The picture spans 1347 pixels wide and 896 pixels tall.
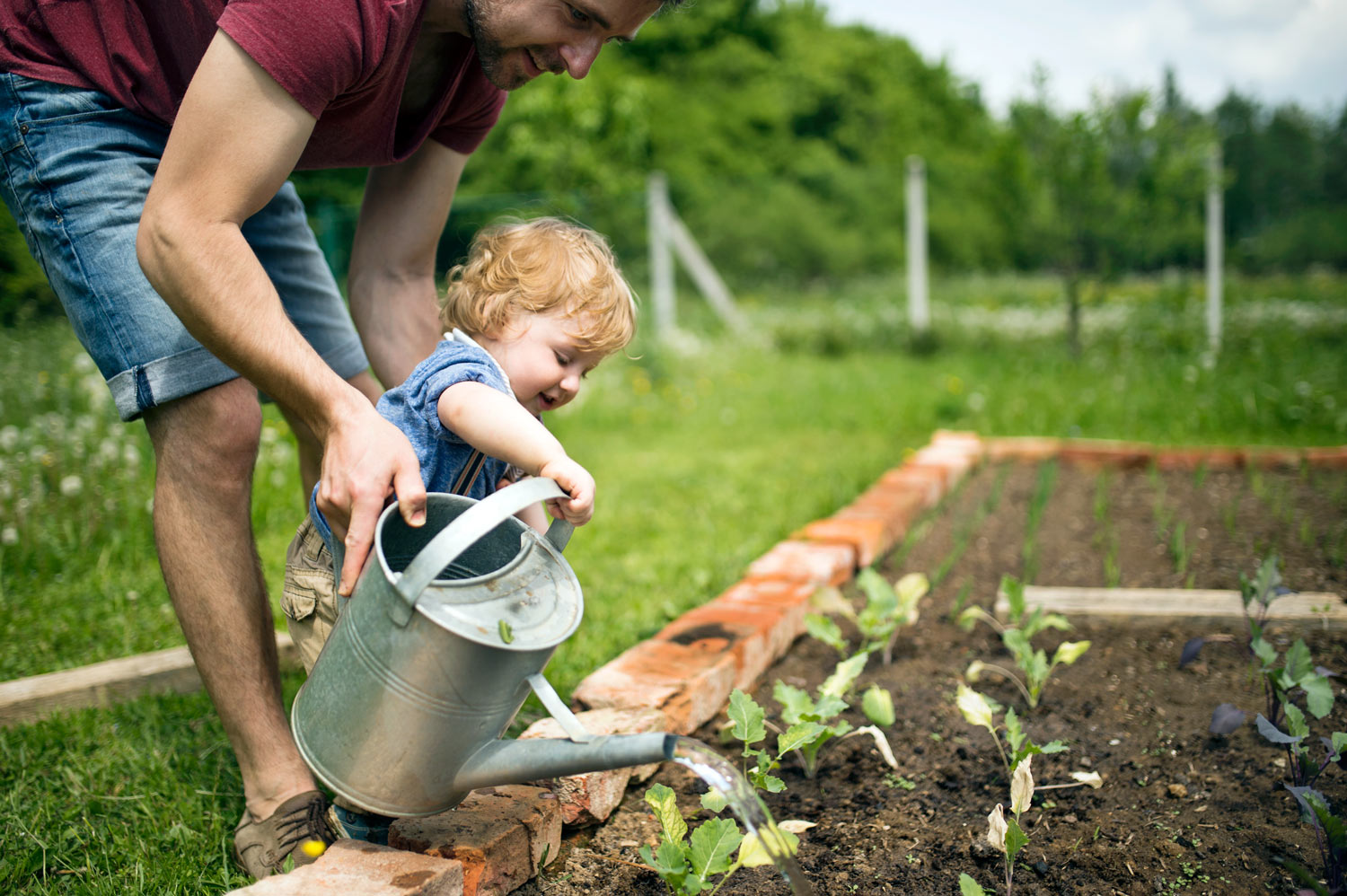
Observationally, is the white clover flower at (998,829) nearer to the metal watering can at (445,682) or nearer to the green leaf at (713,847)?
the green leaf at (713,847)

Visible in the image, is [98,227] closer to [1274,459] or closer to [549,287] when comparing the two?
[549,287]

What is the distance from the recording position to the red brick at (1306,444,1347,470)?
144 inches

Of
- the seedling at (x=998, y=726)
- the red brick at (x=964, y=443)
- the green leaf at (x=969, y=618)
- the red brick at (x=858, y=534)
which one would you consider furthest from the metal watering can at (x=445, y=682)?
the red brick at (x=964, y=443)

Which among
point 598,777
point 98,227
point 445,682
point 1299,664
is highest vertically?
point 98,227

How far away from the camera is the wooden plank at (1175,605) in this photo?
2.24 meters

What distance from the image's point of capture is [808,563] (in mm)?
→ 2645

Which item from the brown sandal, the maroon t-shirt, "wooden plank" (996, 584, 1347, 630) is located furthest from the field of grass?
the maroon t-shirt

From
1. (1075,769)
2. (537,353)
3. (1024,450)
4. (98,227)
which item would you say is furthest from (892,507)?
(98,227)

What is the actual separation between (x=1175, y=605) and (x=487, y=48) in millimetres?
2083

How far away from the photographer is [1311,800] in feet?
4.16

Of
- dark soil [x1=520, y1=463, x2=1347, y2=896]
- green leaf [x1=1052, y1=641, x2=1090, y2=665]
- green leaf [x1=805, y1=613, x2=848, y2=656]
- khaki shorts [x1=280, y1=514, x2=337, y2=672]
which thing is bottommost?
dark soil [x1=520, y1=463, x2=1347, y2=896]

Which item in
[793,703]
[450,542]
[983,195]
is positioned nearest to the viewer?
[450,542]

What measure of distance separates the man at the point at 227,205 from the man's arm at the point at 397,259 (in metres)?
0.19

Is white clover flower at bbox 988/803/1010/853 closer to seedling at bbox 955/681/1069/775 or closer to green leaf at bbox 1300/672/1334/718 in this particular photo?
seedling at bbox 955/681/1069/775
